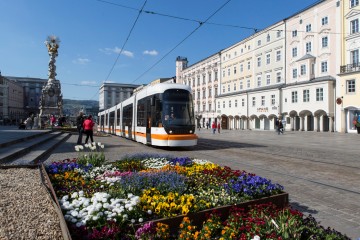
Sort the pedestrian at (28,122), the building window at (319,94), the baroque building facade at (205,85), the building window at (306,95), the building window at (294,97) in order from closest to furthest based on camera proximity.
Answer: the pedestrian at (28,122) < the building window at (319,94) < the building window at (306,95) < the building window at (294,97) < the baroque building facade at (205,85)

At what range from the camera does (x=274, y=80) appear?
50.8 metres

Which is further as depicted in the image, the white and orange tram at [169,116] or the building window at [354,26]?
the building window at [354,26]

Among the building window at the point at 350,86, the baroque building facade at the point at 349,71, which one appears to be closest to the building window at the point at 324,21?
the baroque building facade at the point at 349,71

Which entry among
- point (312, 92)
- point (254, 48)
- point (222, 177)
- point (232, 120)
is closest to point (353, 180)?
point (222, 177)

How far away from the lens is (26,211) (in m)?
3.94

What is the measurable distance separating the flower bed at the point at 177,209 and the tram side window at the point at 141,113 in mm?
11902

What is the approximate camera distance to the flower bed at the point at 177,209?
339cm

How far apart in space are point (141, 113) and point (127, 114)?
5.37 m

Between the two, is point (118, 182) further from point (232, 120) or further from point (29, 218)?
point (232, 120)

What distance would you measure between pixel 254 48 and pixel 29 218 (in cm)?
5574

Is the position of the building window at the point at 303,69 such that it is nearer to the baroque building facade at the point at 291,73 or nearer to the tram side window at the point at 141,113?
the baroque building facade at the point at 291,73

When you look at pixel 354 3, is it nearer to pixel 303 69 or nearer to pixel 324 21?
pixel 324 21

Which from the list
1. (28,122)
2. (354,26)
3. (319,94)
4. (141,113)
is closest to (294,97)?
(319,94)

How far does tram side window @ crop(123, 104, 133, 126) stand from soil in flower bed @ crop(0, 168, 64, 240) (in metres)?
16.4
